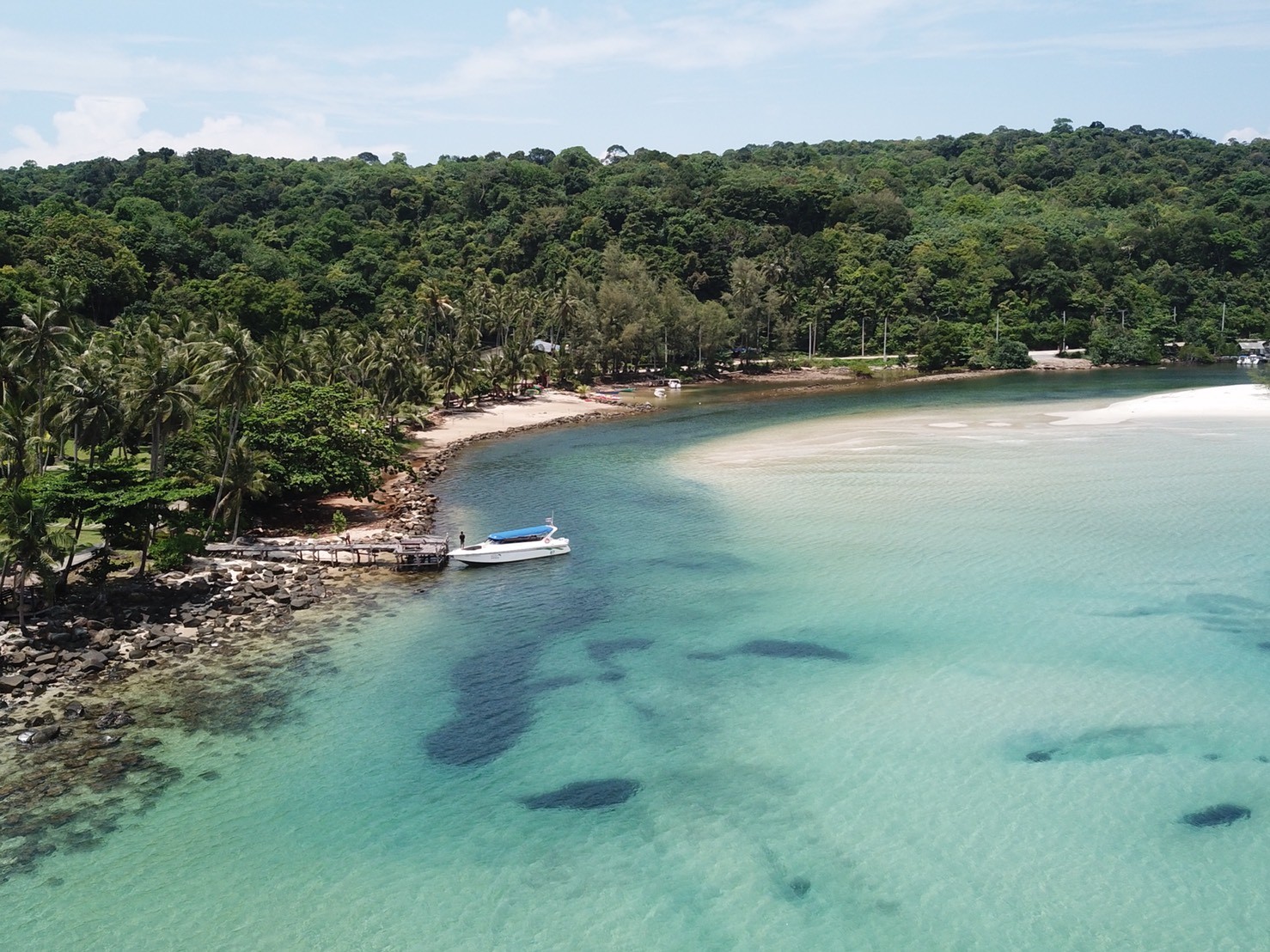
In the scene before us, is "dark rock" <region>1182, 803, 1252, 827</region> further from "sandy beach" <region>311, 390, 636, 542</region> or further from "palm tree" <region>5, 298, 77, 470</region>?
"palm tree" <region>5, 298, 77, 470</region>

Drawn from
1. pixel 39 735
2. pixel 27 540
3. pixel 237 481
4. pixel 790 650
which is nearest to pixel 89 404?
pixel 237 481

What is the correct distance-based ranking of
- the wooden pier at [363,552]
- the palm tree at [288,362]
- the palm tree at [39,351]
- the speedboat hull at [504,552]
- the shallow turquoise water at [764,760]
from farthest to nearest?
the palm tree at [288,362] < the speedboat hull at [504,552] < the wooden pier at [363,552] < the palm tree at [39,351] < the shallow turquoise water at [764,760]

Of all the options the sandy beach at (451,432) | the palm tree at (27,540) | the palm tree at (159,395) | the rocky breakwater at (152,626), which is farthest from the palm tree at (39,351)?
the palm tree at (27,540)

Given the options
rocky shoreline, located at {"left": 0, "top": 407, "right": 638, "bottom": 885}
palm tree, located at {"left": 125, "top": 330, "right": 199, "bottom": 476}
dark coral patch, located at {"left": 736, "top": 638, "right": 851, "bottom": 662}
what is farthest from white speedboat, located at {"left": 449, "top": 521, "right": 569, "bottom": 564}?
dark coral patch, located at {"left": 736, "top": 638, "right": 851, "bottom": 662}

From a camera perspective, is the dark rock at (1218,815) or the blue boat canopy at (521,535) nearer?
the dark rock at (1218,815)

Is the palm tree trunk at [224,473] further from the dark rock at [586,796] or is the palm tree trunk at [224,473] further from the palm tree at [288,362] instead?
the dark rock at [586,796]

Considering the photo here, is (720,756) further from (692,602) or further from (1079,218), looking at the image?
(1079,218)
